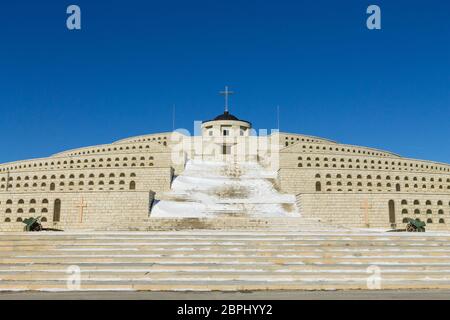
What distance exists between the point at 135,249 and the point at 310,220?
48.0 feet

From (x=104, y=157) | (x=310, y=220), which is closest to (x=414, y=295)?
(x=310, y=220)

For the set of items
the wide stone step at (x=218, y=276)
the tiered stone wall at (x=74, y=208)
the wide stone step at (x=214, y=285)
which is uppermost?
the tiered stone wall at (x=74, y=208)

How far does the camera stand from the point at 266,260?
1298 centimetres

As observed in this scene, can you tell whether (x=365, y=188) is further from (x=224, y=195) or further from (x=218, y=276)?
(x=218, y=276)

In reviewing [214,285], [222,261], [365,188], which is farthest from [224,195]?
[214,285]

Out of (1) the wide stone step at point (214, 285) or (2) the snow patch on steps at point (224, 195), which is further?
(2) the snow patch on steps at point (224, 195)

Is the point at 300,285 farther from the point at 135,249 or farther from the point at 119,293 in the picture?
the point at 135,249

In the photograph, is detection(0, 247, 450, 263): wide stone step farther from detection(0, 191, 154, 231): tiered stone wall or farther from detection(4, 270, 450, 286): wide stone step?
detection(0, 191, 154, 231): tiered stone wall

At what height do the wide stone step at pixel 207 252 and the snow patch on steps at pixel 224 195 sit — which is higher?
the snow patch on steps at pixel 224 195

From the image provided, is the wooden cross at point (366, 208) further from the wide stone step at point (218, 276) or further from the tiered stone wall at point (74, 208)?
the wide stone step at point (218, 276)

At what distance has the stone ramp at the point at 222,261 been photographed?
36.0 ft

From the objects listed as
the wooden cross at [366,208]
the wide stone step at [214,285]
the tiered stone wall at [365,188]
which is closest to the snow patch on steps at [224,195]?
the tiered stone wall at [365,188]

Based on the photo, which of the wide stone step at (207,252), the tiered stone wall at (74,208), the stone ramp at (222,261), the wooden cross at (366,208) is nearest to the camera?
the stone ramp at (222,261)

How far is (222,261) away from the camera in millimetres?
12891
